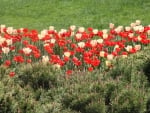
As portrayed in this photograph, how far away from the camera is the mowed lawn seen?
48.4ft

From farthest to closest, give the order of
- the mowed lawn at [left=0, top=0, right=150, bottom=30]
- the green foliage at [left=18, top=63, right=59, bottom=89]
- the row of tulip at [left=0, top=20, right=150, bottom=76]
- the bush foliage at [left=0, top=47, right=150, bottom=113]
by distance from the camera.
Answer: the mowed lawn at [left=0, top=0, right=150, bottom=30] < the row of tulip at [left=0, top=20, right=150, bottom=76] < the green foliage at [left=18, top=63, right=59, bottom=89] < the bush foliage at [left=0, top=47, right=150, bottom=113]

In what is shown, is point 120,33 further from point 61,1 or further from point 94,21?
point 61,1

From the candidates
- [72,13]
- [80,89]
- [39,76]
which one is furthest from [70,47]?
[72,13]

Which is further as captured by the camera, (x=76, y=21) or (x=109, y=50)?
(x=76, y=21)

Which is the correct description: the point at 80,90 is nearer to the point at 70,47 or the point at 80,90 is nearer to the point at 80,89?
the point at 80,89

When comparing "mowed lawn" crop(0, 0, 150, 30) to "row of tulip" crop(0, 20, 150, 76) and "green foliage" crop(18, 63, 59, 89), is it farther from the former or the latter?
"green foliage" crop(18, 63, 59, 89)

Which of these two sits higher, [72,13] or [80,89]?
[72,13]

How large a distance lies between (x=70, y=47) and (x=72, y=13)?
5464 millimetres

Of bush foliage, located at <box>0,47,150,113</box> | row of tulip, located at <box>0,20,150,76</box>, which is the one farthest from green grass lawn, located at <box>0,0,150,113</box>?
row of tulip, located at <box>0,20,150,76</box>

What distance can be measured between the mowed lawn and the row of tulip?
11.4 feet

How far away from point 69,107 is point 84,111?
24 cm

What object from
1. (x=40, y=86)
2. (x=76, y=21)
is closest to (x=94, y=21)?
(x=76, y=21)

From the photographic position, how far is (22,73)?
27.8ft

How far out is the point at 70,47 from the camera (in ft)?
34.5
